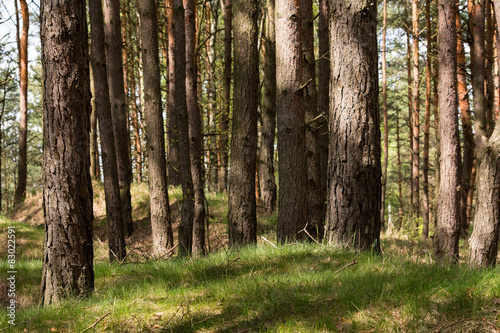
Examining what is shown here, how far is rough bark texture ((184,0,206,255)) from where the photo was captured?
8.84 metres

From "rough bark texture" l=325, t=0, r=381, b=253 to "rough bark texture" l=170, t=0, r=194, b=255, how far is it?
4.42 meters

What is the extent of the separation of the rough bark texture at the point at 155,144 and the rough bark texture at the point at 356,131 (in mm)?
5020

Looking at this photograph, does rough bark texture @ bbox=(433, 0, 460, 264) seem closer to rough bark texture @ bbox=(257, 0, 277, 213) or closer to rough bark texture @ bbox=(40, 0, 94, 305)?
rough bark texture @ bbox=(257, 0, 277, 213)

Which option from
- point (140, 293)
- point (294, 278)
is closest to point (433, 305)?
point (294, 278)

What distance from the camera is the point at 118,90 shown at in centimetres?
1045

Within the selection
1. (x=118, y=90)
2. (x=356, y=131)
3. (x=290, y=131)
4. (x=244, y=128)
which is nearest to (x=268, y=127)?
(x=118, y=90)

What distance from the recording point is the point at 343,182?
16.1 ft

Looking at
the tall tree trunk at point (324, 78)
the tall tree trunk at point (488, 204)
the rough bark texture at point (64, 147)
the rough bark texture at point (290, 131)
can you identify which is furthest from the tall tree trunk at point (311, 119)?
the rough bark texture at point (64, 147)

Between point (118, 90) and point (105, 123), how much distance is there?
184cm

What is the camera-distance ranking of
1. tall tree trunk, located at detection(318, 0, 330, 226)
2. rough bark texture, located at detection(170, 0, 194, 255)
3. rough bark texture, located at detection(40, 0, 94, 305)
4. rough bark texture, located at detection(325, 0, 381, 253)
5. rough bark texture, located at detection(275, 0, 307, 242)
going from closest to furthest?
rough bark texture, located at detection(40, 0, 94, 305) < rough bark texture, located at detection(325, 0, 381, 253) < rough bark texture, located at detection(275, 0, 307, 242) < rough bark texture, located at detection(170, 0, 194, 255) < tall tree trunk, located at detection(318, 0, 330, 226)

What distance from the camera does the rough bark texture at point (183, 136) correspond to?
28.1 feet

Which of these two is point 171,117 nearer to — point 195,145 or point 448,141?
point 195,145

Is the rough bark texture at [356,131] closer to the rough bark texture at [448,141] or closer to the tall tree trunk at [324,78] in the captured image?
the rough bark texture at [448,141]

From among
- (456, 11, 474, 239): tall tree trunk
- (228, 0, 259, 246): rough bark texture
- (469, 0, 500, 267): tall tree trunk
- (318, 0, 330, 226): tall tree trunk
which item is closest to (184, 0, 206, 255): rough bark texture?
(228, 0, 259, 246): rough bark texture
